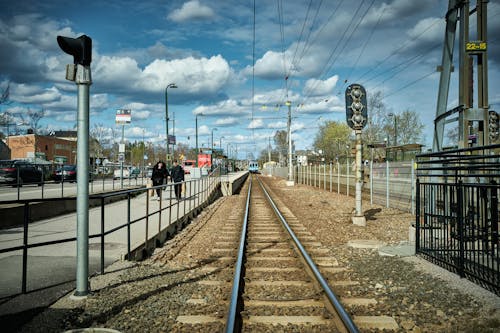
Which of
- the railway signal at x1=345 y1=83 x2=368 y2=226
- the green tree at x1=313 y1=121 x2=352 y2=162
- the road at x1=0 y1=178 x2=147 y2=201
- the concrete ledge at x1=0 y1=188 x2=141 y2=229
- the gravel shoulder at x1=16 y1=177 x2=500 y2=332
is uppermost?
the green tree at x1=313 y1=121 x2=352 y2=162

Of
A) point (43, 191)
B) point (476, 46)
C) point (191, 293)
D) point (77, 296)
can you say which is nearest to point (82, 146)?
point (77, 296)

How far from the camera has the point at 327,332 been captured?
14.4ft

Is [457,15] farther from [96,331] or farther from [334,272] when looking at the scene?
[96,331]

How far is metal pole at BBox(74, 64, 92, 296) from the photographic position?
5.49 m

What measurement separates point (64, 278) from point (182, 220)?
7.11m

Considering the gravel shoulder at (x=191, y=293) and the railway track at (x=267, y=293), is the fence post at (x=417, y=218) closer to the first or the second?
the gravel shoulder at (x=191, y=293)

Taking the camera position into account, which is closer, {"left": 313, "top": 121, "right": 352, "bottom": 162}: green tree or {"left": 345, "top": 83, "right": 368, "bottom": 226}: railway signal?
{"left": 345, "top": 83, "right": 368, "bottom": 226}: railway signal

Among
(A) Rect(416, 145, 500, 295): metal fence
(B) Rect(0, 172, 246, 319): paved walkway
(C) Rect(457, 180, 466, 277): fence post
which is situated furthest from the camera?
(C) Rect(457, 180, 466, 277): fence post

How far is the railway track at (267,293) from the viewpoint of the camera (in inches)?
183

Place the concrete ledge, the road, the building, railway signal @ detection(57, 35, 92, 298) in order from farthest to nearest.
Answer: the building → the road → the concrete ledge → railway signal @ detection(57, 35, 92, 298)

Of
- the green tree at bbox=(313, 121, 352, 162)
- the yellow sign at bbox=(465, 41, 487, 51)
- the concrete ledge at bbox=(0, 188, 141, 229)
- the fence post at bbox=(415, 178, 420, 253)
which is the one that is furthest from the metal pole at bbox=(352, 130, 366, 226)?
the green tree at bbox=(313, 121, 352, 162)

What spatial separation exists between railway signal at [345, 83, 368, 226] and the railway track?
3766mm

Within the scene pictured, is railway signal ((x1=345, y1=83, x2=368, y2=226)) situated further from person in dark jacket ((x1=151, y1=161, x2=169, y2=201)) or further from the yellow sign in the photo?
person in dark jacket ((x1=151, y1=161, x2=169, y2=201))

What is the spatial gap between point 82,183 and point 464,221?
6.14 m
